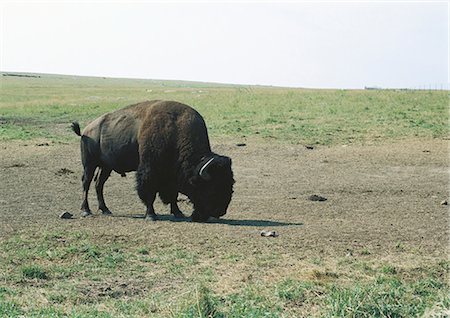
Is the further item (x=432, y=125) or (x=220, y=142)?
(x=432, y=125)

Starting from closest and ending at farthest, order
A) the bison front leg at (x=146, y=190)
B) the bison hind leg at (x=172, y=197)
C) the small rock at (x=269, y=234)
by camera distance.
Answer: the small rock at (x=269, y=234) → the bison front leg at (x=146, y=190) → the bison hind leg at (x=172, y=197)

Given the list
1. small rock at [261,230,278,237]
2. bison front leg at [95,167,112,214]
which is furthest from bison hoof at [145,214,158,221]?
small rock at [261,230,278,237]

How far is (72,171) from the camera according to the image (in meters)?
17.7

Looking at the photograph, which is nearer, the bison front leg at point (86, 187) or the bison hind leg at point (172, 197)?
the bison hind leg at point (172, 197)

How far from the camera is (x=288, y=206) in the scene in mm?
13102

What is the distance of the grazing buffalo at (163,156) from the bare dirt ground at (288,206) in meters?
0.42

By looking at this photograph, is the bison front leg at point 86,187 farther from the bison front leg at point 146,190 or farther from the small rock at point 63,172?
the small rock at point 63,172

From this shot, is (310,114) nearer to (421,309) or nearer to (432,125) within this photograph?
(432,125)

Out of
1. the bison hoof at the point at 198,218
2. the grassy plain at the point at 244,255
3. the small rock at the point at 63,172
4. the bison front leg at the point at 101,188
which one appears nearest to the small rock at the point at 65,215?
the grassy plain at the point at 244,255

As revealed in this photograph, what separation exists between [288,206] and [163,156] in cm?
254

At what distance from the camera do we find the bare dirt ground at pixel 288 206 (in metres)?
9.49

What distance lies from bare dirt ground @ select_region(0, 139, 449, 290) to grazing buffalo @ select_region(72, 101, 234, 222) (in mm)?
422

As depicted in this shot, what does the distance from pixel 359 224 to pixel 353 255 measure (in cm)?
222

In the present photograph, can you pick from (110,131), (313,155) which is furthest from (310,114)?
(110,131)
